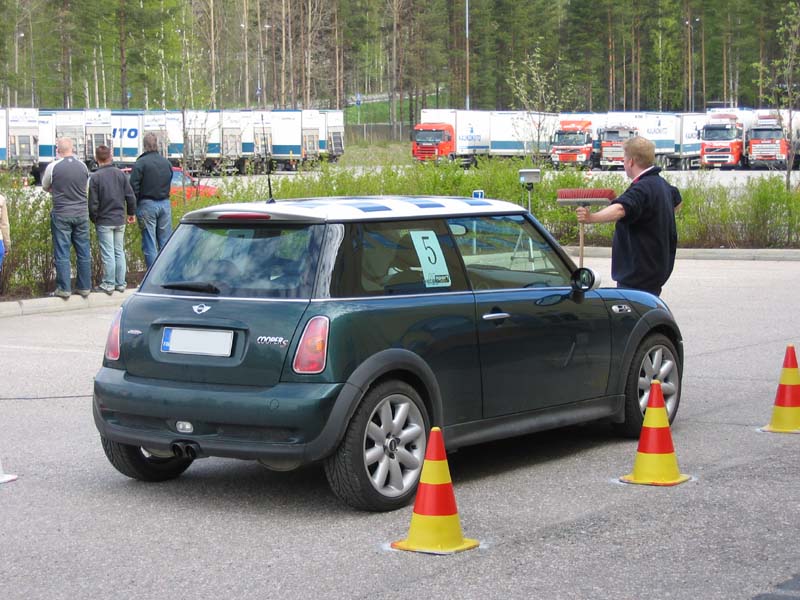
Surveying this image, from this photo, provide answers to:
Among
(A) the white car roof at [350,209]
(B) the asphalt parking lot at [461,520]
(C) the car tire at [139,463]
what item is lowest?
(B) the asphalt parking lot at [461,520]

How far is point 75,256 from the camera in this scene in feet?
61.0

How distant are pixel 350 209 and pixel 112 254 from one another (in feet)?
36.2

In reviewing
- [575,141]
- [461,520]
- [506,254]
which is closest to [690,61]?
[575,141]

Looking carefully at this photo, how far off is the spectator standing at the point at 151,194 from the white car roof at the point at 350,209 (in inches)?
425

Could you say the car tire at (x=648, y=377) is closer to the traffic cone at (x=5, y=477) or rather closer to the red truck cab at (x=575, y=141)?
the traffic cone at (x=5, y=477)

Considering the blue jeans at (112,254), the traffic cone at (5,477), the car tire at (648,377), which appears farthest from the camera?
the blue jeans at (112,254)

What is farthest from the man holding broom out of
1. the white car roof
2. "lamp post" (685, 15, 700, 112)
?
"lamp post" (685, 15, 700, 112)

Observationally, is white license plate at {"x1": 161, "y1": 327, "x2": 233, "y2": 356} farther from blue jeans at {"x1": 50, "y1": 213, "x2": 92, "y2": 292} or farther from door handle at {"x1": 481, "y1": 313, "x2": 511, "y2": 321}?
blue jeans at {"x1": 50, "y1": 213, "x2": 92, "y2": 292}

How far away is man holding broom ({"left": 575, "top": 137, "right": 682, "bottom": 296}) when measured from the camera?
9484 millimetres

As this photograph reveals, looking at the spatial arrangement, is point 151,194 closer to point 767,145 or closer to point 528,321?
point 528,321

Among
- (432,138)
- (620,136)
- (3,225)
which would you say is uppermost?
(432,138)

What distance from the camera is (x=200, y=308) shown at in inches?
269

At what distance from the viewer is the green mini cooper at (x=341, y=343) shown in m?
6.52

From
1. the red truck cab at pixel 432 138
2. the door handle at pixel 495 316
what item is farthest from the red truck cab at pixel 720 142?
the door handle at pixel 495 316
